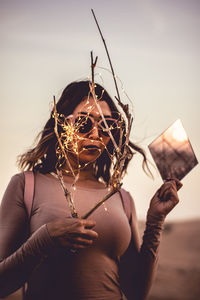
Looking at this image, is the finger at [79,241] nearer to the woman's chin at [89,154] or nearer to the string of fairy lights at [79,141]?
the string of fairy lights at [79,141]

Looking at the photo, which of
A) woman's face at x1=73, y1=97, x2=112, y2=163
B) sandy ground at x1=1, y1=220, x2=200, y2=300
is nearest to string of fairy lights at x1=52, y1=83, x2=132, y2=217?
woman's face at x1=73, y1=97, x2=112, y2=163

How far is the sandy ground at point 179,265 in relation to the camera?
33.1ft

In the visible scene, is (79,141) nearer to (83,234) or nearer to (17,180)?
(17,180)

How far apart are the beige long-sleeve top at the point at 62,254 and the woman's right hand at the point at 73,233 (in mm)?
35

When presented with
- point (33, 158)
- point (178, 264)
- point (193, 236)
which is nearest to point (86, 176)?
point (33, 158)

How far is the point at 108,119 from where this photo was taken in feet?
5.68

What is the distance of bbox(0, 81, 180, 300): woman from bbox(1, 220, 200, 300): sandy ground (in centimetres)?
765

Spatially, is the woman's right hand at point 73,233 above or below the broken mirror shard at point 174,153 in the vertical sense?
below

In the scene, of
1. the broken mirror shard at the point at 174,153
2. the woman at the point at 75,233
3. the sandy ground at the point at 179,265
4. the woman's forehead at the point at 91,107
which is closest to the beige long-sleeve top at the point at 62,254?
the woman at the point at 75,233

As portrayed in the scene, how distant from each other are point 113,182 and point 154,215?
1.97ft

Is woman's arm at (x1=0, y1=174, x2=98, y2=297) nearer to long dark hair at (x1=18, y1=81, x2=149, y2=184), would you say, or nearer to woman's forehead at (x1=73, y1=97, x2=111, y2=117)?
long dark hair at (x1=18, y1=81, x2=149, y2=184)

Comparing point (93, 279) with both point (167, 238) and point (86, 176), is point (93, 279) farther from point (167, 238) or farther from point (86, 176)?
point (167, 238)

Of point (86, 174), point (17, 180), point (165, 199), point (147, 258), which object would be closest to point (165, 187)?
point (165, 199)

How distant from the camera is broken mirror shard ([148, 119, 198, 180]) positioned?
1665 millimetres
